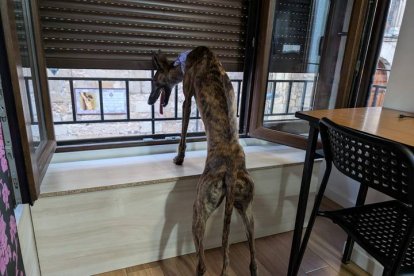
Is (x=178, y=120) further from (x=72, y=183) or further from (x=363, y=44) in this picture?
(x=363, y=44)

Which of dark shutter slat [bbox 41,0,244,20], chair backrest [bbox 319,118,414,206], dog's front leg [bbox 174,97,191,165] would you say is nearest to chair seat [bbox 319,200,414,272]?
chair backrest [bbox 319,118,414,206]

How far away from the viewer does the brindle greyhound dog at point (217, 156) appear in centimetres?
120

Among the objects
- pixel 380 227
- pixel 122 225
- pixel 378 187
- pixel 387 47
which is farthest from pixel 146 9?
pixel 387 47

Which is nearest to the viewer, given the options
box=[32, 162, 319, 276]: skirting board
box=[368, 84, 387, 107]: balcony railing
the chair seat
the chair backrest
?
the chair backrest

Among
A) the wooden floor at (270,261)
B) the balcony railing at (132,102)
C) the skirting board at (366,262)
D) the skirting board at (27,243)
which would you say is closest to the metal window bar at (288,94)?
the balcony railing at (132,102)

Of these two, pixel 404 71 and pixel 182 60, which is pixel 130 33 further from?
pixel 404 71

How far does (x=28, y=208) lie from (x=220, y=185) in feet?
2.82

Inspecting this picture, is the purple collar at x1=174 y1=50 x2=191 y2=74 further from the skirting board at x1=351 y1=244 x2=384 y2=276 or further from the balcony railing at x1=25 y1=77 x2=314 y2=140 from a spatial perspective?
the skirting board at x1=351 y1=244 x2=384 y2=276

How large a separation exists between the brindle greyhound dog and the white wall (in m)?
0.99

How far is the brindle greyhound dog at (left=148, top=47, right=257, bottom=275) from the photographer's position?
3.94ft

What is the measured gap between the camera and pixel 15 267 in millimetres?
862

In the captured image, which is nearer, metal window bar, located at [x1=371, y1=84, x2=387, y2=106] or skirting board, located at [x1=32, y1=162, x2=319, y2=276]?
skirting board, located at [x1=32, y1=162, x2=319, y2=276]

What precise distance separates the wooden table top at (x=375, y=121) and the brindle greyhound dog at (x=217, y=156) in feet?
1.11

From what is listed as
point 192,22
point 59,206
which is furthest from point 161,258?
point 192,22
